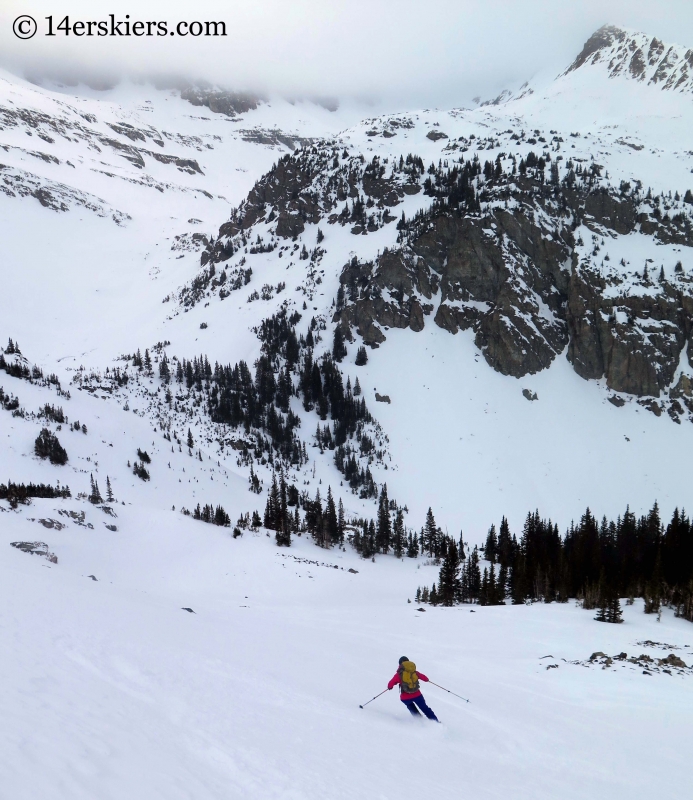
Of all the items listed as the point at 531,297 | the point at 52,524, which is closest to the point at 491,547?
the point at 52,524

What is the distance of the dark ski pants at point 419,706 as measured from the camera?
11.9 metres

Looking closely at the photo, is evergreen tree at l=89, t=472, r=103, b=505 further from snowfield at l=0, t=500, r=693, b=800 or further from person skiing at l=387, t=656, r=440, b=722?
person skiing at l=387, t=656, r=440, b=722

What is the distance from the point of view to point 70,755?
17.9 feet

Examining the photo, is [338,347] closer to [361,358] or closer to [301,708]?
[361,358]

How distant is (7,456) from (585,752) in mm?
59576

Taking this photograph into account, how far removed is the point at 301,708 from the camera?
36.6 ft

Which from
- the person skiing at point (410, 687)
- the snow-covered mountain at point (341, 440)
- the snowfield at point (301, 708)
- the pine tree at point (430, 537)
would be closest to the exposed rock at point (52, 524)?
the snow-covered mountain at point (341, 440)

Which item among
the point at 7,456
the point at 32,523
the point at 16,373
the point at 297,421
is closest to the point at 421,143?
the point at 297,421

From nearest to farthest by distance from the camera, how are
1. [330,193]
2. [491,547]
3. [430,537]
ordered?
1. [491,547]
2. [430,537]
3. [330,193]

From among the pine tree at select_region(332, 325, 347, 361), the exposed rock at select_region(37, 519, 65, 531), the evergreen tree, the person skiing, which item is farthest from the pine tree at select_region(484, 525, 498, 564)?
the person skiing

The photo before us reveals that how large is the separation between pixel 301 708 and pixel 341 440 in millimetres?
94422

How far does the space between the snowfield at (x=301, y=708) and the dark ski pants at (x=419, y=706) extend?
24 centimetres

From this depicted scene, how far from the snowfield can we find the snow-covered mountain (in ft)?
0.30

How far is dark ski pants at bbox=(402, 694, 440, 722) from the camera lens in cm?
1195
